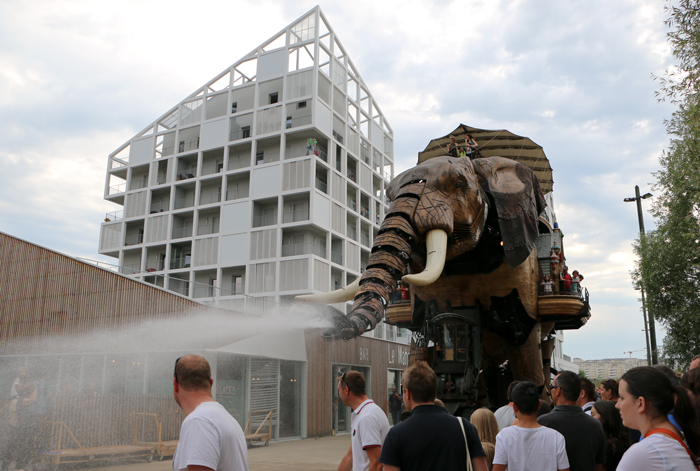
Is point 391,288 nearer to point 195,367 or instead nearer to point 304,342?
point 195,367

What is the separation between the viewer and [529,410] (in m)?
4.27

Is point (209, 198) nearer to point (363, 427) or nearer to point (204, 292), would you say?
point (204, 292)

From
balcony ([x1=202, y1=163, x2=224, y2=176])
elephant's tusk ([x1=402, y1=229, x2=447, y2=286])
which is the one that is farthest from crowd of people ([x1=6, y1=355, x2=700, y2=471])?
balcony ([x1=202, y1=163, x2=224, y2=176])

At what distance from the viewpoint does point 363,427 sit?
455 cm

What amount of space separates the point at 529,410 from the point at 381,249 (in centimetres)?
339

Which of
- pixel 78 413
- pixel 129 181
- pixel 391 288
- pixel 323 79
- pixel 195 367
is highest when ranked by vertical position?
pixel 323 79

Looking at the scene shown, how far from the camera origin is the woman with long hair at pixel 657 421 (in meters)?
2.67

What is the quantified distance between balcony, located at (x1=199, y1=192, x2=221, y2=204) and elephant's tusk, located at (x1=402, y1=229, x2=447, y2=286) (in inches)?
1425

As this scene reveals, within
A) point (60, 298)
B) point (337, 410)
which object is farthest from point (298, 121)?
point (60, 298)

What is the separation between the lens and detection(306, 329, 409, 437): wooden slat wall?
2127 cm

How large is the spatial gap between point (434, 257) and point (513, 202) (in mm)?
1864

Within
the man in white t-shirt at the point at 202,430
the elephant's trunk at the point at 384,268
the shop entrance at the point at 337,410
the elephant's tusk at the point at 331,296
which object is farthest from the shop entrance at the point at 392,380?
the man in white t-shirt at the point at 202,430

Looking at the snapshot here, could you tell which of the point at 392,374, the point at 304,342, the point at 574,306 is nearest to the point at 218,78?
the point at 392,374

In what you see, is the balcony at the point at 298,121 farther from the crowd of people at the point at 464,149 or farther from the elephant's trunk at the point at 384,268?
the elephant's trunk at the point at 384,268
